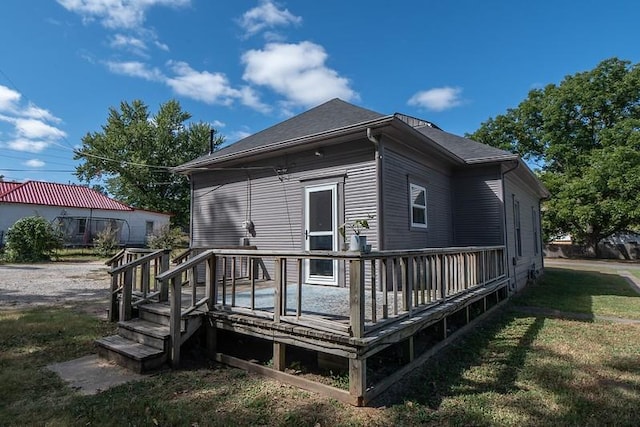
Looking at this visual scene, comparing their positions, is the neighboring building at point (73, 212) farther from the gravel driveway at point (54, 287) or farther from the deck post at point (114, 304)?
the deck post at point (114, 304)

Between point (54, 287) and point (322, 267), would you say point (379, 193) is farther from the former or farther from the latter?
point (54, 287)

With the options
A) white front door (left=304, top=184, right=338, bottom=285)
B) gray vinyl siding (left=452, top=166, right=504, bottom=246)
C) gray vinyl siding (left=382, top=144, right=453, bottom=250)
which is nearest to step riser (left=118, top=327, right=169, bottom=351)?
white front door (left=304, top=184, right=338, bottom=285)

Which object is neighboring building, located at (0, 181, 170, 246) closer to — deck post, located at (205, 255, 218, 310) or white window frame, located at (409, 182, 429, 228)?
deck post, located at (205, 255, 218, 310)

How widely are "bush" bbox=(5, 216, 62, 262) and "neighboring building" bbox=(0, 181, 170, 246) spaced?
510 centimetres

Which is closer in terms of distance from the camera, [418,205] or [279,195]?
[418,205]

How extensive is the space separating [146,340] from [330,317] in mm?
2336

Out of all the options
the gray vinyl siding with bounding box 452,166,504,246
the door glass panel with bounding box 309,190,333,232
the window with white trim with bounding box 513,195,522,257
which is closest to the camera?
the door glass panel with bounding box 309,190,333,232

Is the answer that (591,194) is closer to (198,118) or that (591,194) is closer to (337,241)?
(337,241)

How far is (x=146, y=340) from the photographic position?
4.50 meters

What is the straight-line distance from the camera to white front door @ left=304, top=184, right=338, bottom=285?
281 inches

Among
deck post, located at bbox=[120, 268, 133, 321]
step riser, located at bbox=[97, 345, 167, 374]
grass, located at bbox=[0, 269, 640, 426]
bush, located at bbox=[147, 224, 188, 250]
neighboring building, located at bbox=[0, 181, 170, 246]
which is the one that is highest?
neighboring building, located at bbox=[0, 181, 170, 246]

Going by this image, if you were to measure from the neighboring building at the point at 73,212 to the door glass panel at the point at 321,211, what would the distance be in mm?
20786

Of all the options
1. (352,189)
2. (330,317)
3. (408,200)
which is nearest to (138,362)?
(330,317)

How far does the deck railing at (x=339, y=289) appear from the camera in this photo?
139 inches
